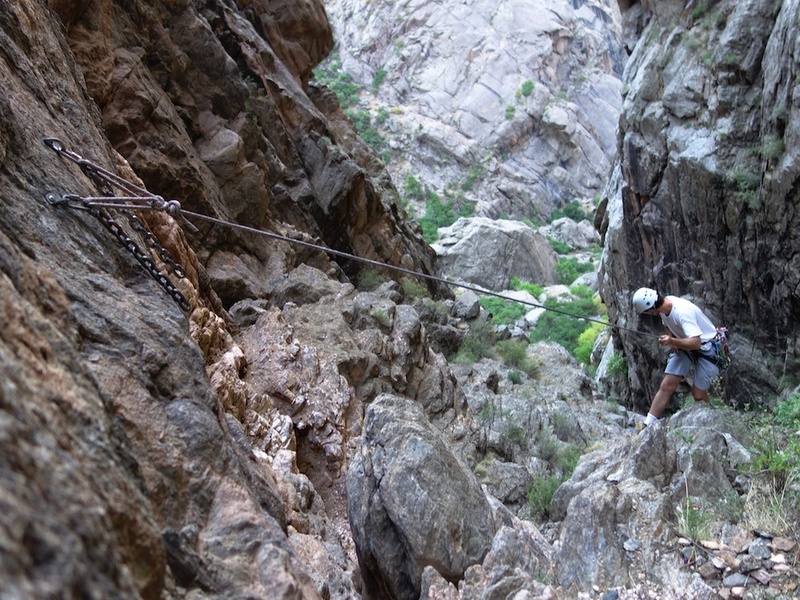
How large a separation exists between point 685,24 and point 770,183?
5197 mm

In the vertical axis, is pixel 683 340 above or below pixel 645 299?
below

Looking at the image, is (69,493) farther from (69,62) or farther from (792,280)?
(792,280)

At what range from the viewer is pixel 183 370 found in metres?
3.19

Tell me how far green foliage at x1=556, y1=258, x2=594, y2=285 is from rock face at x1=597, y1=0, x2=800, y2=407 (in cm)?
3169

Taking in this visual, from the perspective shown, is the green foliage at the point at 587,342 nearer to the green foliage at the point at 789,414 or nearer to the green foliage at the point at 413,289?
the green foliage at the point at 413,289

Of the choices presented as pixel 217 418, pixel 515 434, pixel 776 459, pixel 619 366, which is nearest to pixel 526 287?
pixel 619 366

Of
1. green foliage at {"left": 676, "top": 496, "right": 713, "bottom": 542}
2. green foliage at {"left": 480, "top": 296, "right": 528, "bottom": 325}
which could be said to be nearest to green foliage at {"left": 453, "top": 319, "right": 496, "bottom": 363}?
green foliage at {"left": 676, "top": 496, "right": 713, "bottom": 542}

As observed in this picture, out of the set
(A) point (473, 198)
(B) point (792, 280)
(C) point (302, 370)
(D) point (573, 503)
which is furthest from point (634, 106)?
(A) point (473, 198)

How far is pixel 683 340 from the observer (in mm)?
6973

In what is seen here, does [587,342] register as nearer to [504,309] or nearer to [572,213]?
[504,309]

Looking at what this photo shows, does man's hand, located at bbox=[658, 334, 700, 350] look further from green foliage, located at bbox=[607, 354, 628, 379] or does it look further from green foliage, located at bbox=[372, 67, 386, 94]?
green foliage, located at bbox=[372, 67, 386, 94]

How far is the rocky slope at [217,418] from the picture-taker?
1.92 metres

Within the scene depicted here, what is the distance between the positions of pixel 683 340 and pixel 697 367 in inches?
22.9

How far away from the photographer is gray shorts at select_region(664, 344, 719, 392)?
723 centimetres
